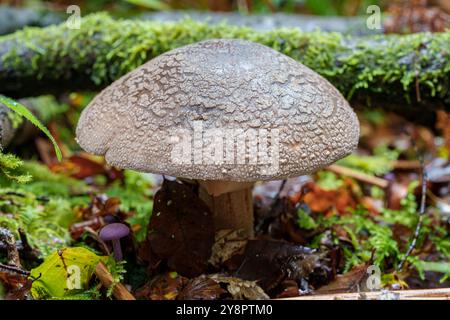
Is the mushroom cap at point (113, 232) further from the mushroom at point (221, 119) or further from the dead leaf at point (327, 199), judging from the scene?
the dead leaf at point (327, 199)

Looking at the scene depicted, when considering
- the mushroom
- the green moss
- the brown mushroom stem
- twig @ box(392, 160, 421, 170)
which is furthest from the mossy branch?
twig @ box(392, 160, 421, 170)

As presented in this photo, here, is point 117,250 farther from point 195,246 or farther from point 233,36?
point 233,36

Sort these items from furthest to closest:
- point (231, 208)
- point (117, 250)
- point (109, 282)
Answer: point (231, 208)
point (117, 250)
point (109, 282)

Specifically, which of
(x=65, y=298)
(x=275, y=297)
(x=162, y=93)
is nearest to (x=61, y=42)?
(x=162, y=93)

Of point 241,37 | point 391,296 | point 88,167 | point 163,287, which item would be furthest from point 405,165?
point 163,287

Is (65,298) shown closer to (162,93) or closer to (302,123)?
(162,93)

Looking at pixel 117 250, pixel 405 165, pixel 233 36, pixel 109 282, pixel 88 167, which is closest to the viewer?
pixel 109 282

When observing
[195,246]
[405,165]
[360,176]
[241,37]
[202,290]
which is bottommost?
[405,165]

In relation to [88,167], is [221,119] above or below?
above

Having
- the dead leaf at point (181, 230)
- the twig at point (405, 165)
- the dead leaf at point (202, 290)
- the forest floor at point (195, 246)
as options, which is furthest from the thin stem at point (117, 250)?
the twig at point (405, 165)
